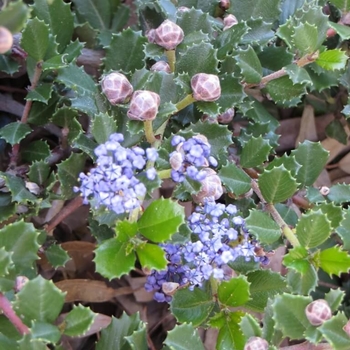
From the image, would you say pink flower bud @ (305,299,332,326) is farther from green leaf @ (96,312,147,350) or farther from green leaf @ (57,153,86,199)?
green leaf @ (57,153,86,199)

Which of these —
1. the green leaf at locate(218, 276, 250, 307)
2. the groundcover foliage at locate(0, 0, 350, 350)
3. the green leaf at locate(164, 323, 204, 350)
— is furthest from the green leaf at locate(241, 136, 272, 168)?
the green leaf at locate(164, 323, 204, 350)

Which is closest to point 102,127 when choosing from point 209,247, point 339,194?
point 209,247

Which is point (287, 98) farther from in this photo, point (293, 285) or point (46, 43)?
point (46, 43)

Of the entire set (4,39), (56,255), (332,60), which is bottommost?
(56,255)

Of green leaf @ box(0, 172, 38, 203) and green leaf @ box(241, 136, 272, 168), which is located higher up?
green leaf @ box(241, 136, 272, 168)

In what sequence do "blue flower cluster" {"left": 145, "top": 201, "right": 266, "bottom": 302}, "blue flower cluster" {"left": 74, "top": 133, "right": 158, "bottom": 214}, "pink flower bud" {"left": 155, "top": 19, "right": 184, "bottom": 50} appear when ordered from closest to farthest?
1. "blue flower cluster" {"left": 74, "top": 133, "right": 158, "bottom": 214}
2. "blue flower cluster" {"left": 145, "top": 201, "right": 266, "bottom": 302}
3. "pink flower bud" {"left": 155, "top": 19, "right": 184, "bottom": 50}

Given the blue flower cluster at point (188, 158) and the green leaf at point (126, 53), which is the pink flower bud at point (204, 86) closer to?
the blue flower cluster at point (188, 158)

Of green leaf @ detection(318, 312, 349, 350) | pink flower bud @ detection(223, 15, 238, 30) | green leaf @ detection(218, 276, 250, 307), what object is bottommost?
green leaf @ detection(218, 276, 250, 307)

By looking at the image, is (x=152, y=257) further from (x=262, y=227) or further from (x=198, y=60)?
(x=198, y=60)
